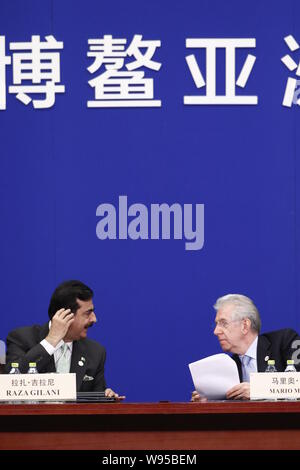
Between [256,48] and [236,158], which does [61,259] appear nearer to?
[236,158]

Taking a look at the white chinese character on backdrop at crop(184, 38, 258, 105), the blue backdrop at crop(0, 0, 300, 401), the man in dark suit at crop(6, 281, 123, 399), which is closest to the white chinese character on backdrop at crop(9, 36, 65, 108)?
the blue backdrop at crop(0, 0, 300, 401)

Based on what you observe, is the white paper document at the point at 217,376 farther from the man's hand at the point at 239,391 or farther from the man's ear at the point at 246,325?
the man's ear at the point at 246,325

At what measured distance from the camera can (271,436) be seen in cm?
272

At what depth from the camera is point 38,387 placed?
2.91m

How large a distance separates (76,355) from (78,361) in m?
0.03

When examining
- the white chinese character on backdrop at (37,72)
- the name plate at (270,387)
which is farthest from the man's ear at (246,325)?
the white chinese character on backdrop at (37,72)

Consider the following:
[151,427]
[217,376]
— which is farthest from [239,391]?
[151,427]

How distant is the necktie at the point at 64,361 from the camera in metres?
3.67

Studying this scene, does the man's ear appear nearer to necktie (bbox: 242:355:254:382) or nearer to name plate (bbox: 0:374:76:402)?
necktie (bbox: 242:355:254:382)

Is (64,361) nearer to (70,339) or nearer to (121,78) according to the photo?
(70,339)

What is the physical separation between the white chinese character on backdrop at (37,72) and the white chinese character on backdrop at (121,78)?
170mm

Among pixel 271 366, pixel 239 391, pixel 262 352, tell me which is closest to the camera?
pixel 239 391
